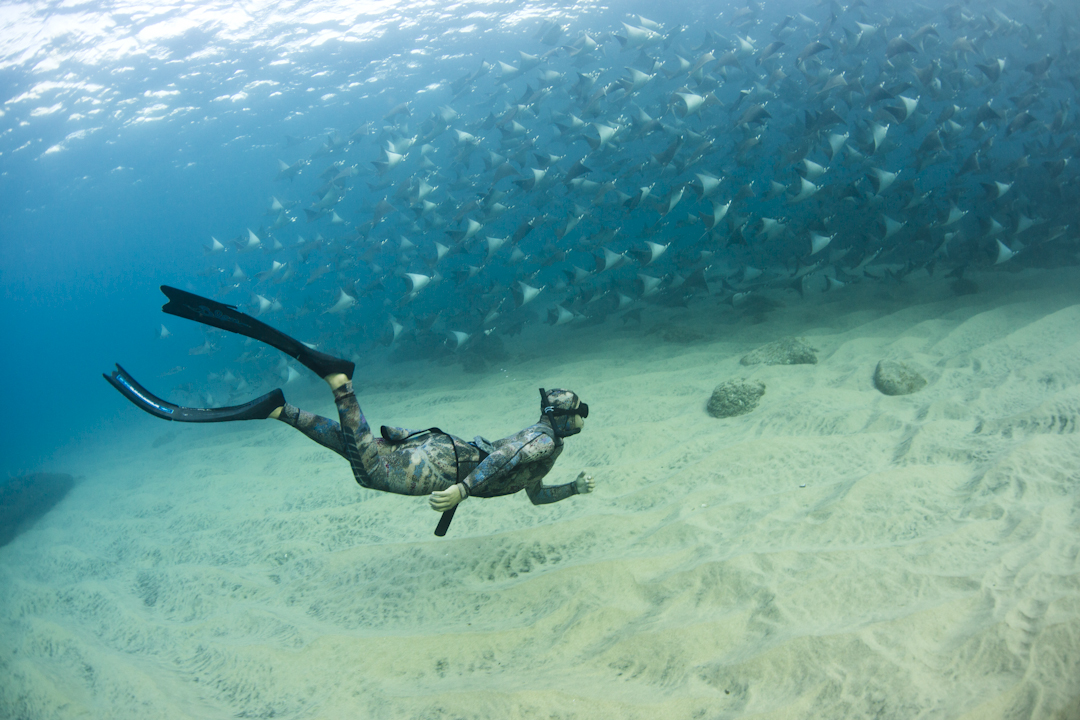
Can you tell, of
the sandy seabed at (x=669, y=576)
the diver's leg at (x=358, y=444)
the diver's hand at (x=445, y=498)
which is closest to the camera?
the sandy seabed at (x=669, y=576)

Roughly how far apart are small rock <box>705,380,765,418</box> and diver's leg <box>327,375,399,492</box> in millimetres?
3997

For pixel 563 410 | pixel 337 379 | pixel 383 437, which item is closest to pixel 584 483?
pixel 563 410

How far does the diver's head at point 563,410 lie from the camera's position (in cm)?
309

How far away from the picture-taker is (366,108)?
32.2 m

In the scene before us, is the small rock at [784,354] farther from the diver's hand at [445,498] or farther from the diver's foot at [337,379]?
the diver's foot at [337,379]

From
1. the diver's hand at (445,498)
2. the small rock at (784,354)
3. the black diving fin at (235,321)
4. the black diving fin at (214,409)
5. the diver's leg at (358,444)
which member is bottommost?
the small rock at (784,354)

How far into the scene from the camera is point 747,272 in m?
9.83

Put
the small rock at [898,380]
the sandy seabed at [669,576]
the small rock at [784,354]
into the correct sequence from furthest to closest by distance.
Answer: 1. the small rock at [784,354]
2. the small rock at [898,380]
3. the sandy seabed at [669,576]

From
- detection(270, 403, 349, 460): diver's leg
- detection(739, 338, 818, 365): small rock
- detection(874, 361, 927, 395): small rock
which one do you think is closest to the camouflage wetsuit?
detection(270, 403, 349, 460): diver's leg

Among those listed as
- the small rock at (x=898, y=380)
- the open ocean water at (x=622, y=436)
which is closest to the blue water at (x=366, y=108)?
the open ocean water at (x=622, y=436)

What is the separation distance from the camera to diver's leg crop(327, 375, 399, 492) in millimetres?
2805

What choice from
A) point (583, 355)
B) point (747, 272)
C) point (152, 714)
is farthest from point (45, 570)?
point (747, 272)

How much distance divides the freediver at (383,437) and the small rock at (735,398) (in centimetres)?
299

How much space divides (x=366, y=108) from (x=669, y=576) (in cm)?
3653
